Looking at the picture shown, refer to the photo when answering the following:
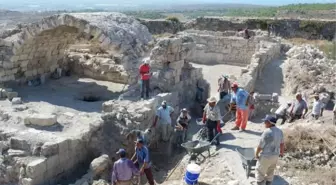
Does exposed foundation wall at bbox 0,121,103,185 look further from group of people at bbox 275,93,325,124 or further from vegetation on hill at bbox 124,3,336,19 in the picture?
vegetation on hill at bbox 124,3,336,19

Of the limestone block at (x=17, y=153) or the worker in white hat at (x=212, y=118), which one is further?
the worker in white hat at (x=212, y=118)

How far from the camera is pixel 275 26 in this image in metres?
35.3

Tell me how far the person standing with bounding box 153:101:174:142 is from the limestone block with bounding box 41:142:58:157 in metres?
2.80

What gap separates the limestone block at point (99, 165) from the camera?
954cm

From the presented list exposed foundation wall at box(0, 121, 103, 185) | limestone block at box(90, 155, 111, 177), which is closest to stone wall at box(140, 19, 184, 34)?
exposed foundation wall at box(0, 121, 103, 185)

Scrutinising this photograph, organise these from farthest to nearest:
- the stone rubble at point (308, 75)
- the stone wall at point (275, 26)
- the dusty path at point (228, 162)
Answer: the stone wall at point (275, 26) < the stone rubble at point (308, 75) < the dusty path at point (228, 162)

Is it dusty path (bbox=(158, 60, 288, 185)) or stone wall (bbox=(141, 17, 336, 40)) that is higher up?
stone wall (bbox=(141, 17, 336, 40))

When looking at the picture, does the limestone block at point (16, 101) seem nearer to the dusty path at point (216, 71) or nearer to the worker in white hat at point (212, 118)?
the worker in white hat at point (212, 118)

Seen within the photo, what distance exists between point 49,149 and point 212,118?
12.4 ft

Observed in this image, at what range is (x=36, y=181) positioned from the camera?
8984 millimetres

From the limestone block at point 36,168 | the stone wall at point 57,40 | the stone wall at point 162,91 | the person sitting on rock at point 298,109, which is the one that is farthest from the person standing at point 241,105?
the limestone block at point 36,168

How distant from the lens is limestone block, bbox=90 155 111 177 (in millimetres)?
9539

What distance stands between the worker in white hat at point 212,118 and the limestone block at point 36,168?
3.81m

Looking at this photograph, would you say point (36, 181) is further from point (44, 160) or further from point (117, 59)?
point (117, 59)
